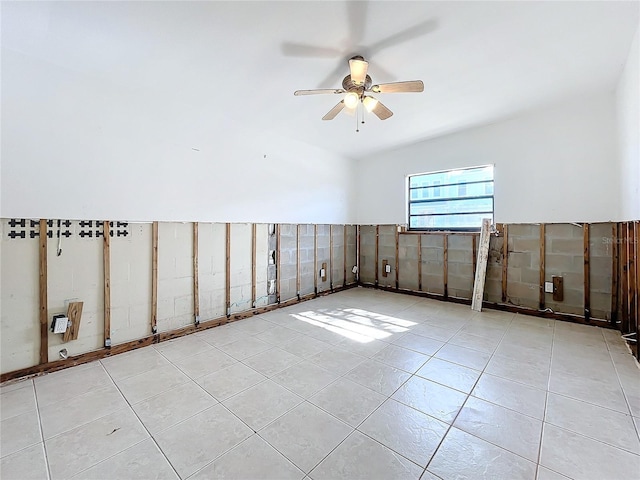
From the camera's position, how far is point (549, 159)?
405 cm

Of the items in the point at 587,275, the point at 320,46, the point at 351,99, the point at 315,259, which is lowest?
the point at 587,275

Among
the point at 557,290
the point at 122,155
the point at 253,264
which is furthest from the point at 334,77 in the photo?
the point at 557,290

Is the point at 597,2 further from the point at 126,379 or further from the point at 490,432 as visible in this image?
the point at 126,379

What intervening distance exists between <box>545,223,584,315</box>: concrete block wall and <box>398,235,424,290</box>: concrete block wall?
200 cm

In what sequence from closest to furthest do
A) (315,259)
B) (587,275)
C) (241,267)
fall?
(587,275) → (241,267) → (315,259)

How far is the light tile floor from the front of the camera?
5.03 feet

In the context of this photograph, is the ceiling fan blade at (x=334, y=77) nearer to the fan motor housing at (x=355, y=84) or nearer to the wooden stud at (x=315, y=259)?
the fan motor housing at (x=355, y=84)

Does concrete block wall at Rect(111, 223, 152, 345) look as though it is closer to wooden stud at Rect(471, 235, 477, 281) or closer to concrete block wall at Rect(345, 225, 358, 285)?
concrete block wall at Rect(345, 225, 358, 285)

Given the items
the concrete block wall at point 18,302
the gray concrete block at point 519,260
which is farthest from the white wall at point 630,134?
the concrete block wall at point 18,302

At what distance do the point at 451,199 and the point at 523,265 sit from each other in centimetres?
160

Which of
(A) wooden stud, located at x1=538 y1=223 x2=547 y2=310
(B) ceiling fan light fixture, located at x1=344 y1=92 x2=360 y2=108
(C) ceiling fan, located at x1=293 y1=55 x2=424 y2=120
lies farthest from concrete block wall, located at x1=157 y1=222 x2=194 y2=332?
(A) wooden stud, located at x1=538 y1=223 x2=547 y2=310

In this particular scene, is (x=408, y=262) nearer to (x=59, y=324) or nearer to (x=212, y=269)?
(x=212, y=269)

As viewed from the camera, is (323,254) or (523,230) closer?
(523,230)

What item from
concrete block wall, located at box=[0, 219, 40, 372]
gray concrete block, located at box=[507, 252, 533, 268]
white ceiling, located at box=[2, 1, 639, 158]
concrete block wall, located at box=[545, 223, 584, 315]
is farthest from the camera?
gray concrete block, located at box=[507, 252, 533, 268]
